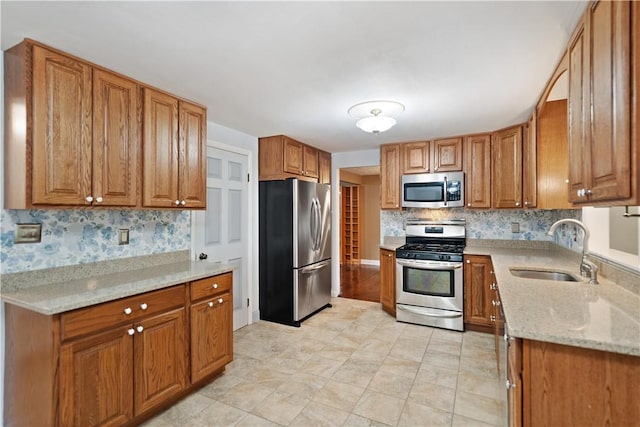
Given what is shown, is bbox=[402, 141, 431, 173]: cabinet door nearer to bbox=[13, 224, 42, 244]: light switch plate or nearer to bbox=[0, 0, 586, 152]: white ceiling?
bbox=[0, 0, 586, 152]: white ceiling

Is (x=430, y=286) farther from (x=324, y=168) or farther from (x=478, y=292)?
(x=324, y=168)

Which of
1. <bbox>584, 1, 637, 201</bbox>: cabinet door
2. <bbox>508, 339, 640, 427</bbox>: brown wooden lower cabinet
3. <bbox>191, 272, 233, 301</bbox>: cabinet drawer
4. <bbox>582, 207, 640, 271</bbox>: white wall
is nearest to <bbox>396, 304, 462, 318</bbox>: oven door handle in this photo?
<bbox>582, 207, 640, 271</bbox>: white wall

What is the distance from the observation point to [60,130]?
1.76 m

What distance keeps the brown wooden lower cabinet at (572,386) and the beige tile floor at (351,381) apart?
97cm

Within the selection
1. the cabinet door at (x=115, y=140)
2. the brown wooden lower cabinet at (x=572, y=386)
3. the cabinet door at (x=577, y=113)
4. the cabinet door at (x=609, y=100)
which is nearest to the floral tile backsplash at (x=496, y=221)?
the cabinet door at (x=577, y=113)

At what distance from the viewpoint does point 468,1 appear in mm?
1385

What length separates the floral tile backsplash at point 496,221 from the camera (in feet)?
12.1

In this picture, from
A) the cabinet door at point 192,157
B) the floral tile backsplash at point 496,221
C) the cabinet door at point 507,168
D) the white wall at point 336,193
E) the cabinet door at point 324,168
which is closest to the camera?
the cabinet door at point 192,157

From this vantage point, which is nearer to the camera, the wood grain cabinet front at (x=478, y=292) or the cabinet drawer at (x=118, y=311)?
the cabinet drawer at (x=118, y=311)

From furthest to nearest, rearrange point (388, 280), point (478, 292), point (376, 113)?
point (388, 280)
point (478, 292)
point (376, 113)

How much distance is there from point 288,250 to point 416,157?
2033 millimetres

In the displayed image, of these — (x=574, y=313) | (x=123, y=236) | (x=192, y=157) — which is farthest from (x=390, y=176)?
(x=123, y=236)

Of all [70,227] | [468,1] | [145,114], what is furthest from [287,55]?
[70,227]

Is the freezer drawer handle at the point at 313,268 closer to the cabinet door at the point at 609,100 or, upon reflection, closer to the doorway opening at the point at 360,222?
the cabinet door at the point at 609,100
